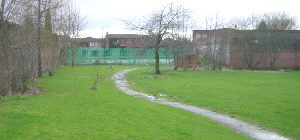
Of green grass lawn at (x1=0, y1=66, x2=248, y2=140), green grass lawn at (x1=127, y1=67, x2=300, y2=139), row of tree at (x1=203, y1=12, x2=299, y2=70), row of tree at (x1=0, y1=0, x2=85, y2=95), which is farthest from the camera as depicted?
row of tree at (x1=203, y1=12, x2=299, y2=70)

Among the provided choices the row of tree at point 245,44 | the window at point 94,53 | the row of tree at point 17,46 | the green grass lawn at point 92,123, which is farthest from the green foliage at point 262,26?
the green grass lawn at point 92,123

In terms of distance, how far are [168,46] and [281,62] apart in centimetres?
1790

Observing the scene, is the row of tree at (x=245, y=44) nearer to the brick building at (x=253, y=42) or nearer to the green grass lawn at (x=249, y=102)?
the brick building at (x=253, y=42)

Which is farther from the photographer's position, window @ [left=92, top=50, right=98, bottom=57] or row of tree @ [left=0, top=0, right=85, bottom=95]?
window @ [left=92, top=50, right=98, bottom=57]

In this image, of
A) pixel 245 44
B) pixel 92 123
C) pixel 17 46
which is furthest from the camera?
pixel 245 44

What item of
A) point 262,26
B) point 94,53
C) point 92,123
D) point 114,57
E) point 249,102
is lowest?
point 249,102

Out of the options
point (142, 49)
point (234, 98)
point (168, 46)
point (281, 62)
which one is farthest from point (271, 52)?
point (234, 98)

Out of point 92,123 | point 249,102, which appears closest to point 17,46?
point 92,123

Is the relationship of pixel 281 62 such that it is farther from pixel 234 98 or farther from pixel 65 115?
pixel 65 115

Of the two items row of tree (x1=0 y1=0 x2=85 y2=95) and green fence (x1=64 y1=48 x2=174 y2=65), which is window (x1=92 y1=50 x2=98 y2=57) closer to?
green fence (x1=64 y1=48 x2=174 y2=65)

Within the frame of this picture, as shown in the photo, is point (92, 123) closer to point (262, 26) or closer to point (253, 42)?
point (253, 42)

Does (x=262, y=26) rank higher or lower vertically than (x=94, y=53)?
higher

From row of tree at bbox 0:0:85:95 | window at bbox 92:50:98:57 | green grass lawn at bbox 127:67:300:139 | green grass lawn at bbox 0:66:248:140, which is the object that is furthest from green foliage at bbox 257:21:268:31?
A: green grass lawn at bbox 0:66:248:140

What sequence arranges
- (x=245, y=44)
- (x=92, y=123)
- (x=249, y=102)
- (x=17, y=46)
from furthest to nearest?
1. (x=245, y=44)
2. (x=249, y=102)
3. (x=17, y=46)
4. (x=92, y=123)
